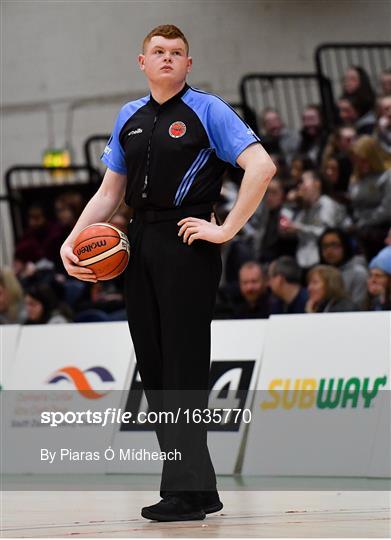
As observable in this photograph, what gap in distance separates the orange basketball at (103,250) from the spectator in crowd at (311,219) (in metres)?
6.69

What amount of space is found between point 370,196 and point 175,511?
23.1 feet

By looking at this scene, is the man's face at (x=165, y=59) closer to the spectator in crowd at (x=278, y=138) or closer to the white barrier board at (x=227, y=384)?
the white barrier board at (x=227, y=384)

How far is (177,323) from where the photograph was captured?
18.1 ft

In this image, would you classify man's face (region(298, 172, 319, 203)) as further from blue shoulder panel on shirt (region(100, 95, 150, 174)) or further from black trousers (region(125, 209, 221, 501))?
black trousers (region(125, 209, 221, 501))

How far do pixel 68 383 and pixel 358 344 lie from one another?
252 cm

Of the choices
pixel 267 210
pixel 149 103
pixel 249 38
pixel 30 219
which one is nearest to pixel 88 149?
pixel 30 219

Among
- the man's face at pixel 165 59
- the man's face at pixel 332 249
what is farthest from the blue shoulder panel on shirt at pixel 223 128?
the man's face at pixel 332 249

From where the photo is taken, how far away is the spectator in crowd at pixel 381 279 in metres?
9.59

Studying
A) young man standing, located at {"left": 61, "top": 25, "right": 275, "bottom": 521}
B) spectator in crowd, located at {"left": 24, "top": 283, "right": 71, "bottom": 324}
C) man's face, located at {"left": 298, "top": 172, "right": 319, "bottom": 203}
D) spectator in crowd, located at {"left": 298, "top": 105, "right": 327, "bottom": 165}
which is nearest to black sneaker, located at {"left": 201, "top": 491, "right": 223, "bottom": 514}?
young man standing, located at {"left": 61, "top": 25, "right": 275, "bottom": 521}

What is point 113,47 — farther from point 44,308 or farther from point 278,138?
point 44,308

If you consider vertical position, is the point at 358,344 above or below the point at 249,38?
below

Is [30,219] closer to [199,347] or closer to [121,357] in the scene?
[121,357]

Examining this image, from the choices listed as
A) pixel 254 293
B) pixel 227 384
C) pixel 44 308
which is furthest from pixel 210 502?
pixel 44 308

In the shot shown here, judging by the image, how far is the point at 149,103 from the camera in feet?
18.9
